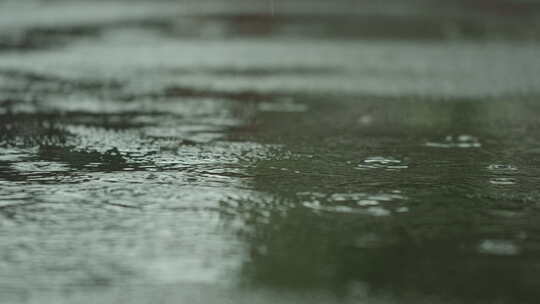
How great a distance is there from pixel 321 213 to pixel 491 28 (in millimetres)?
16677

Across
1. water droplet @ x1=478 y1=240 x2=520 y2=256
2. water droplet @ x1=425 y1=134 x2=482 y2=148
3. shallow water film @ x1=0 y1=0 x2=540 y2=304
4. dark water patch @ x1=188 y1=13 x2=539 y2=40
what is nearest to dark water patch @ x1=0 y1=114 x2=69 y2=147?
shallow water film @ x1=0 y1=0 x2=540 y2=304

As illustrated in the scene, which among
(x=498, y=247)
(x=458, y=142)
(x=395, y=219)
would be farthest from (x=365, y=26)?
(x=498, y=247)

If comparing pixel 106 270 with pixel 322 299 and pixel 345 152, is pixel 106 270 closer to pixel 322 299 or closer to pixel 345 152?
pixel 322 299

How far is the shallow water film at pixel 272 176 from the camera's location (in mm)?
5242

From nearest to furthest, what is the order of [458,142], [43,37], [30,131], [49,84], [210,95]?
Answer: [458,142] < [30,131] < [210,95] < [49,84] < [43,37]

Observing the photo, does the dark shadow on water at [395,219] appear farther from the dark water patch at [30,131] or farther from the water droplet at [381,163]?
the dark water patch at [30,131]

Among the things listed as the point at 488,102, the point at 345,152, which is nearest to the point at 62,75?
the point at 488,102

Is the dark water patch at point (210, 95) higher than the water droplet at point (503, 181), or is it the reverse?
the dark water patch at point (210, 95)

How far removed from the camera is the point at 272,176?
25.4ft

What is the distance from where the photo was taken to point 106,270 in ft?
17.6

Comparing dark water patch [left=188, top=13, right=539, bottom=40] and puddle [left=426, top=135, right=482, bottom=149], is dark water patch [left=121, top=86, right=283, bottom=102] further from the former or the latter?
dark water patch [left=188, top=13, right=539, bottom=40]

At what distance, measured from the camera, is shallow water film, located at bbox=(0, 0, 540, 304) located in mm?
5242

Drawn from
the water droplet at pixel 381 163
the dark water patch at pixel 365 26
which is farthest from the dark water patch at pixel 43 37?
the water droplet at pixel 381 163

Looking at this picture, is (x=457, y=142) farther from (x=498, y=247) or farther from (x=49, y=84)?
(x=49, y=84)
